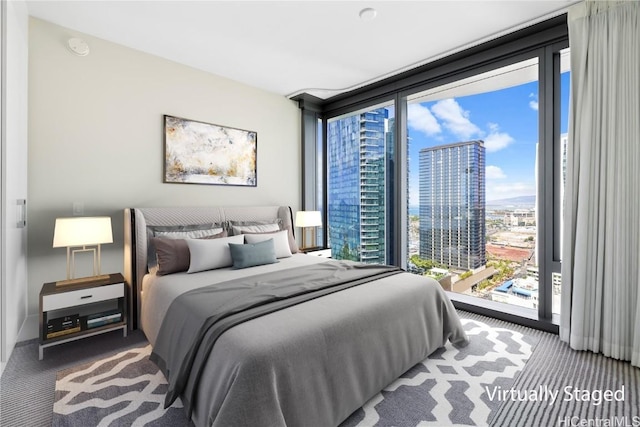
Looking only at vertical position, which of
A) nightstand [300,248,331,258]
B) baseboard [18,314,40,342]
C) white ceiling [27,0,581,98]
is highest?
white ceiling [27,0,581,98]

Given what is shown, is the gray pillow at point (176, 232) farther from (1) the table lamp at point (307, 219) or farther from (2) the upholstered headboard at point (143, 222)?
(1) the table lamp at point (307, 219)

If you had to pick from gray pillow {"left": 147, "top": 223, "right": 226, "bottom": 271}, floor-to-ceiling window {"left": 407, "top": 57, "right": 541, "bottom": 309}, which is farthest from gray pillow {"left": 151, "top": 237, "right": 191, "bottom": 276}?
floor-to-ceiling window {"left": 407, "top": 57, "right": 541, "bottom": 309}

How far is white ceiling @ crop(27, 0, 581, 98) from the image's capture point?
2.38 m

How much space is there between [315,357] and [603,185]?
251cm

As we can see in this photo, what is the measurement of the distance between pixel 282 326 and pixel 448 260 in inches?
107

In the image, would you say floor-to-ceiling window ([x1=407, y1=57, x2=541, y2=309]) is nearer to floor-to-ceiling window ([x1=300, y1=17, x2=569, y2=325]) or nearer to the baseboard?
floor-to-ceiling window ([x1=300, y1=17, x2=569, y2=325])

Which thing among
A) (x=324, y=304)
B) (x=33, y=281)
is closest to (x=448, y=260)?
(x=324, y=304)

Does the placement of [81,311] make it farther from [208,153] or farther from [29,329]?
[208,153]

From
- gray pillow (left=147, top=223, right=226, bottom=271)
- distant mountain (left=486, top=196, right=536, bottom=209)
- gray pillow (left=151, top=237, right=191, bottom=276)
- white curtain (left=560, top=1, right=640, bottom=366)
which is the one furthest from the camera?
distant mountain (left=486, top=196, right=536, bottom=209)

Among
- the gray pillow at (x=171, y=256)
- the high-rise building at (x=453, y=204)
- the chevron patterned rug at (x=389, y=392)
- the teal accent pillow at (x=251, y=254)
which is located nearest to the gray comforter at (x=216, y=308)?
the chevron patterned rug at (x=389, y=392)

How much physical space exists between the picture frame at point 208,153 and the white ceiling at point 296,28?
2.34 ft

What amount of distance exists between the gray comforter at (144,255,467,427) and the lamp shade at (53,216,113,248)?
85 cm

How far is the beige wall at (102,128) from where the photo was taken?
2.54m

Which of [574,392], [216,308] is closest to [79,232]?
[216,308]
